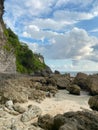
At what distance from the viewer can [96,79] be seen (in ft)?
96.7

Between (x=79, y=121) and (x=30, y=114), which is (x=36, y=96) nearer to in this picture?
(x=30, y=114)

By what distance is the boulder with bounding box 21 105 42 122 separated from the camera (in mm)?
15920

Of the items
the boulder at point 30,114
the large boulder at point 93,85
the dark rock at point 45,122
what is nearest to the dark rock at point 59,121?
the dark rock at point 45,122

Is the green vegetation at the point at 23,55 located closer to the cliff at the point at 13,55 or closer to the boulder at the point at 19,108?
the cliff at the point at 13,55

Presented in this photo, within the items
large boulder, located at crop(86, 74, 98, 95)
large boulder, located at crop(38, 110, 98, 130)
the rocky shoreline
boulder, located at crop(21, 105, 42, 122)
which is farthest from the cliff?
A: large boulder, located at crop(38, 110, 98, 130)

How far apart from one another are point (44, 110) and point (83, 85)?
14.8 meters

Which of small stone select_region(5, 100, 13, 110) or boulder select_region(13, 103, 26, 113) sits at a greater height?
small stone select_region(5, 100, 13, 110)

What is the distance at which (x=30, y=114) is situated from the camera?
54.0ft

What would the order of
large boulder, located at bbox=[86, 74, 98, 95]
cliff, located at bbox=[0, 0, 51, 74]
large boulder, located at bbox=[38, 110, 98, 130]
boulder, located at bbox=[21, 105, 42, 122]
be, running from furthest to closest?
cliff, located at bbox=[0, 0, 51, 74]
large boulder, located at bbox=[86, 74, 98, 95]
boulder, located at bbox=[21, 105, 42, 122]
large boulder, located at bbox=[38, 110, 98, 130]

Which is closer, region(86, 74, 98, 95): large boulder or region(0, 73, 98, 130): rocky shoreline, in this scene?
region(0, 73, 98, 130): rocky shoreline

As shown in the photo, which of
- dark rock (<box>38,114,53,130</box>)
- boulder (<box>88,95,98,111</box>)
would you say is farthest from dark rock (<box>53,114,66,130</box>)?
boulder (<box>88,95,98,111</box>)

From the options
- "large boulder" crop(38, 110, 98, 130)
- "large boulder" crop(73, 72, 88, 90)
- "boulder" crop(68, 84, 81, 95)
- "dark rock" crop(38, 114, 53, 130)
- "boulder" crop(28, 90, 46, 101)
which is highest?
"large boulder" crop(73, 72, 88, 90)

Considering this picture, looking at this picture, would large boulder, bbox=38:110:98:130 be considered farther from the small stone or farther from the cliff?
the cliff

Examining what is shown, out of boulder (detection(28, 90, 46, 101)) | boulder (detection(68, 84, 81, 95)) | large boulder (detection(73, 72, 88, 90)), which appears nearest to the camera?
boulder (detection(28, 90, 46, 101))
